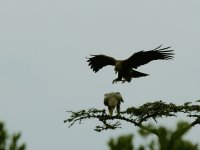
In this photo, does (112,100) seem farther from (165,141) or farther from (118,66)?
(165,141)

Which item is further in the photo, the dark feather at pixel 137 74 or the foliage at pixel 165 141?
the dark feather at pixel 137 74

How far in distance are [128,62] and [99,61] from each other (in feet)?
7.27

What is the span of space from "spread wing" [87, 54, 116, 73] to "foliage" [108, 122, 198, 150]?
1726 cm

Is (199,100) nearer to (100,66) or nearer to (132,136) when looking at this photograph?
(100,66)

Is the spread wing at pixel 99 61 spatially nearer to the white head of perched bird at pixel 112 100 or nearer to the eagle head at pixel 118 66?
the eagle head at pixel 118 66

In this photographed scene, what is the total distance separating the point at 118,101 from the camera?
1931 cm

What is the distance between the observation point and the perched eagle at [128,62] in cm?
2098

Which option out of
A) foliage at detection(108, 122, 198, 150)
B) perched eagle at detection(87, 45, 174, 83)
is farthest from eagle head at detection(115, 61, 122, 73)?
foliage at detection(108, 122, 198, 150)

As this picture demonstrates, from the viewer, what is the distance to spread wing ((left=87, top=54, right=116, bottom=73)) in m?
23.0

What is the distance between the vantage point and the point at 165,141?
5430 mm

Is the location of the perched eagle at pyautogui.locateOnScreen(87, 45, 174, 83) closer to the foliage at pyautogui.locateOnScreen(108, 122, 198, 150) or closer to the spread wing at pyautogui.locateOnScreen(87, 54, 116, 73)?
the spread wing at pyautogui.locateOnScreen(87, 54, 116, 73)

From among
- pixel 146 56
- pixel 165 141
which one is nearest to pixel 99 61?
pixel 146 56

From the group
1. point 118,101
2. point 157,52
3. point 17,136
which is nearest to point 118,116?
point 118,101

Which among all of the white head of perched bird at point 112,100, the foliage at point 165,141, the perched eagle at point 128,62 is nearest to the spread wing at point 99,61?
the perched eagle at point 128,62
